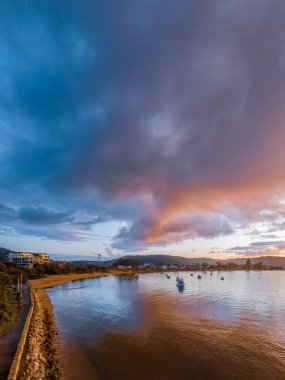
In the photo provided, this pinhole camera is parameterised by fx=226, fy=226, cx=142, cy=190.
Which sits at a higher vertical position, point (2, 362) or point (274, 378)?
point (2, 362)

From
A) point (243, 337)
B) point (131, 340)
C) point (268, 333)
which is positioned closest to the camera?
point (131, 340)

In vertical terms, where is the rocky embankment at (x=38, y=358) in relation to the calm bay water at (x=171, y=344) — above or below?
above

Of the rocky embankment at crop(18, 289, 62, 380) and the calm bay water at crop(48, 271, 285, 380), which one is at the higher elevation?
the rocky embankment at crop(18, 289, 62, 380)

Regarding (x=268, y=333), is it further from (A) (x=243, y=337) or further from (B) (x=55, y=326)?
(B) (x=55, y=326)

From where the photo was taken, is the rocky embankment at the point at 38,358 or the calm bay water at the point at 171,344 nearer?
the rocky embankment at the point at 38,358

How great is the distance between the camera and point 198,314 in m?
43.9

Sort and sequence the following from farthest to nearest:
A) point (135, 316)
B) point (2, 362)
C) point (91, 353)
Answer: point (135, 316) → point (91, 353) → point (2, 362)

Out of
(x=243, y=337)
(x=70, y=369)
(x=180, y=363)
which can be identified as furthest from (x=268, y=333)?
(x=70, y=369)

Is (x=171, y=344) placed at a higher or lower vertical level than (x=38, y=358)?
lower

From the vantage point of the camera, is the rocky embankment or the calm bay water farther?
the calm bay water

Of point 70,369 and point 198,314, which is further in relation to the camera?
point 198,314

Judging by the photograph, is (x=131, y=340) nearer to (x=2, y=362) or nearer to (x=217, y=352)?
(x=217, y=352)

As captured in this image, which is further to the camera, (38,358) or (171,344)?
(171,344)

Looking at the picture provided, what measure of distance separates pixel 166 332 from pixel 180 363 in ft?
34.1
